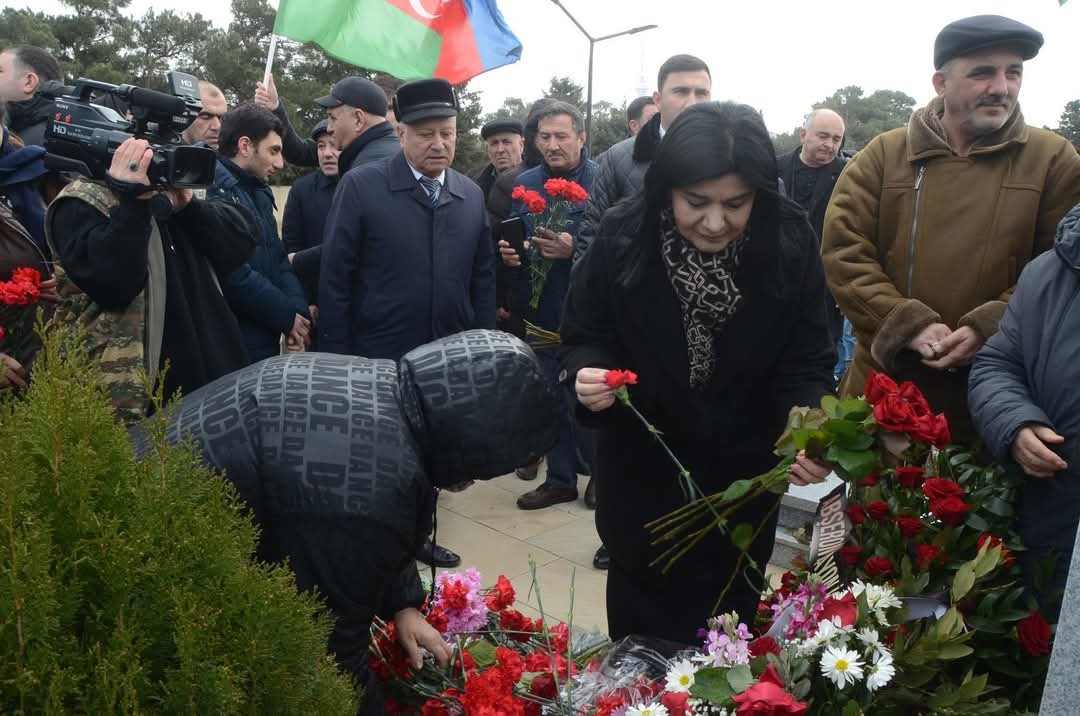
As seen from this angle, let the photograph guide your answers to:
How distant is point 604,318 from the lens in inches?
91.7

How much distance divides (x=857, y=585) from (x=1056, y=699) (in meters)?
0.43

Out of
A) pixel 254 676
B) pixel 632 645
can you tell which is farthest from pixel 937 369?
pixel 254 676

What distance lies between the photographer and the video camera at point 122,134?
241 cm

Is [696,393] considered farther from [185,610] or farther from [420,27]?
[420,27]

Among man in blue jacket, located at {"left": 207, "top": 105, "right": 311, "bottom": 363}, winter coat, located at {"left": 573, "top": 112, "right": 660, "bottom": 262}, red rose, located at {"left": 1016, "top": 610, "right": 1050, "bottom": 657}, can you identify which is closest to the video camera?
man in blue jacket, located at {"left": 207, "top": 105, "right": 311, "bottom": 363}

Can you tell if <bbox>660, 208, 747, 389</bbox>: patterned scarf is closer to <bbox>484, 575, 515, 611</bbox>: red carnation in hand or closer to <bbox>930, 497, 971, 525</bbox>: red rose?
<bbox>930, 497, 971, 525</bbox>: red rose

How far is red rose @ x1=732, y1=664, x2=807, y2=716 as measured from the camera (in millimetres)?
1374

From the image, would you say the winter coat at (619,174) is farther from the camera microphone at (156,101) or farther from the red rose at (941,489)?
the red rose at (941,489)

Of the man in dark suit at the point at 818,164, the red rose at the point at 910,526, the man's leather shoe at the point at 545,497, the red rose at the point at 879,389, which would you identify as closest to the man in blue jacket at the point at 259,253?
the man's leather shoe at the point at 545,497

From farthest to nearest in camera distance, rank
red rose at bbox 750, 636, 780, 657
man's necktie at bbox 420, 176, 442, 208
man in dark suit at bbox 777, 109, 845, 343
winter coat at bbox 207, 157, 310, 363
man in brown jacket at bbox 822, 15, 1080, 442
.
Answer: man in dark suit at bbox 777, 109, 845, 343, man's necktie at bbox 420, 176, 442, 208, winter coat at bbox 207, 157, 310, 363, man in brown jacket at bbox 822, 15, 1080, 442, red rose at bbox 750, 636, 780, 657

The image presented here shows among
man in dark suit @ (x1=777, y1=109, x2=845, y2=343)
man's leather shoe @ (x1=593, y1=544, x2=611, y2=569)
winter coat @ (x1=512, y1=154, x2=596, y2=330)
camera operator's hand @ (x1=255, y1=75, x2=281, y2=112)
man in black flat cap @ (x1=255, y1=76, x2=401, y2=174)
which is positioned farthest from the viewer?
man in dark suit @ (x1=777, y1=109, x2=845, y2=343)

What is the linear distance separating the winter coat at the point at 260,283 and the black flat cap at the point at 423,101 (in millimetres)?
704

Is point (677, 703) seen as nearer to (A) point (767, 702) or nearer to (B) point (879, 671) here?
(A) point (767, 702)

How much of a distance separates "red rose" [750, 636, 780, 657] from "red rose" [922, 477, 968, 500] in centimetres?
45
